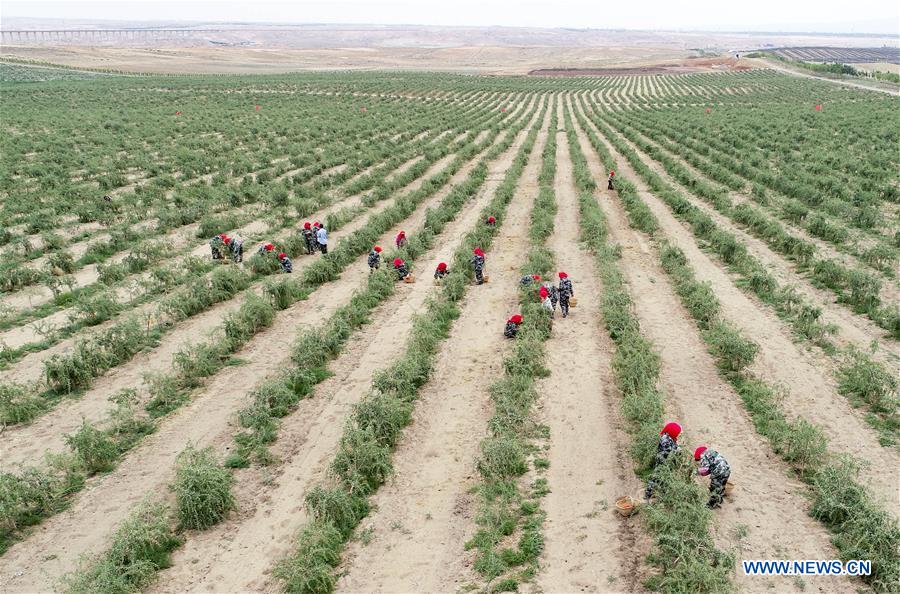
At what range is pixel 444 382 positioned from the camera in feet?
44.2

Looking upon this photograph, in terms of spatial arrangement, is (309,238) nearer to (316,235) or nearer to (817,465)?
(316,235)

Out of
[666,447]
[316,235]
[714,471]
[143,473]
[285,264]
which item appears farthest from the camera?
[316,235]

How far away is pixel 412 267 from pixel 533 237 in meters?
5.00

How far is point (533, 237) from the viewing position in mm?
22750

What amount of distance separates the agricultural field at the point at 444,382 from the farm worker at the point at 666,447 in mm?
226

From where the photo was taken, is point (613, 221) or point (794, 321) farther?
point (613, 221)

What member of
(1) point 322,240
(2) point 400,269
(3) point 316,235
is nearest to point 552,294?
(2) point 400,269

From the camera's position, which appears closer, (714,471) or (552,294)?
(714,471)

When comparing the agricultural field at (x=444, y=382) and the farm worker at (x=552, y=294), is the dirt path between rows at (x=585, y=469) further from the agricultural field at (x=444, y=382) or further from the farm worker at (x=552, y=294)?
the farm worker at (x=552, y=294)

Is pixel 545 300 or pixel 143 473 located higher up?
pixel 545 300

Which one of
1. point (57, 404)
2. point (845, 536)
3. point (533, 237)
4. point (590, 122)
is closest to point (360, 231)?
point (533, 237)

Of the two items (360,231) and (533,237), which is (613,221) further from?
(360,231)

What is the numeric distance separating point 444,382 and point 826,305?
11.4 meters

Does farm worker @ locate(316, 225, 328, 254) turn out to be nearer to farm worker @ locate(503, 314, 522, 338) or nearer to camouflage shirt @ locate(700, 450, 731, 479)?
farm worker @ locate(503, 314, 522, 338)
